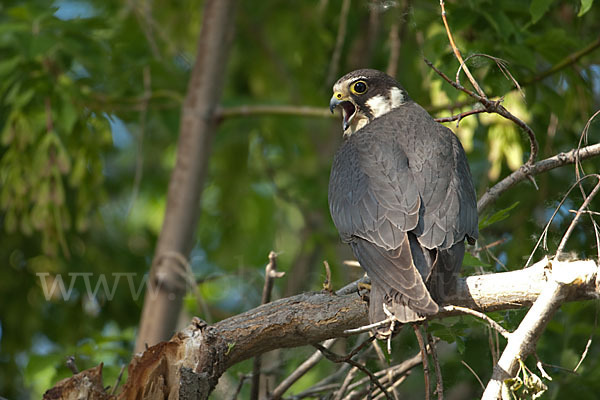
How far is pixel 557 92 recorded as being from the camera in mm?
3932

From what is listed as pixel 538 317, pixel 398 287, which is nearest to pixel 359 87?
pixel 398 287

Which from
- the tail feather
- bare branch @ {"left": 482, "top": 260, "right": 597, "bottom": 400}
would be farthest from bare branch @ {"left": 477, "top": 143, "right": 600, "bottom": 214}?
bare branch @ {"left": 482, "top": 260, "right": 597, "bottom": 400}

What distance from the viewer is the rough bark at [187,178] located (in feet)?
13.6

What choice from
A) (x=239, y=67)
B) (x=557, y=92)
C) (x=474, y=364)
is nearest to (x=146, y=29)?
(x=239, y=67)

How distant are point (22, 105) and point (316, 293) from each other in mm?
2115

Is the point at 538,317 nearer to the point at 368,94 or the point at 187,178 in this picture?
the point at 368,94

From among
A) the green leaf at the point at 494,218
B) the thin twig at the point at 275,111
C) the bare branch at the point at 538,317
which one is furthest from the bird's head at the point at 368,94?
the bare branch at the point at 538,317

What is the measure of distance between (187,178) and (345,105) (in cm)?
113

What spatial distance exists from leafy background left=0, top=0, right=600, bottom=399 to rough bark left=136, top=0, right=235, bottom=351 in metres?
0.16

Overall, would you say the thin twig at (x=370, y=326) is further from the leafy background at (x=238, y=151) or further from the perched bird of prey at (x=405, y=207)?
the leafy background at (x=238, y=151)

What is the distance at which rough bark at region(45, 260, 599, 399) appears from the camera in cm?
245

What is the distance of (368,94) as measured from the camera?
3.70 meters

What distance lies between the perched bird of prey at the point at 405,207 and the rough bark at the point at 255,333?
0.39ft

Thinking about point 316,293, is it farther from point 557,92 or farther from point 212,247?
point 212,247
